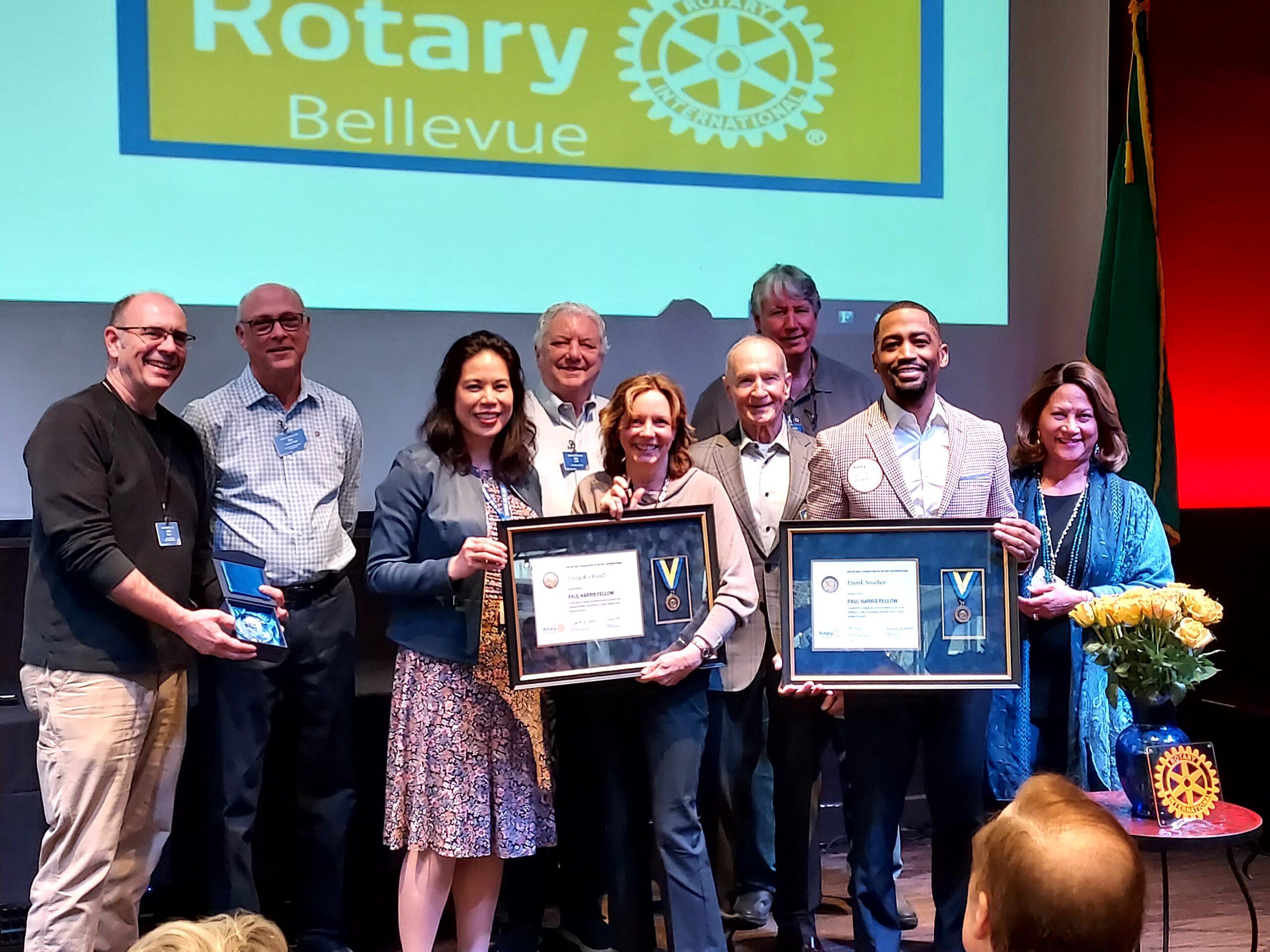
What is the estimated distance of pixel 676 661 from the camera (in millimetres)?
2715

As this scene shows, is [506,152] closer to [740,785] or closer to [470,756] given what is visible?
[470,756]

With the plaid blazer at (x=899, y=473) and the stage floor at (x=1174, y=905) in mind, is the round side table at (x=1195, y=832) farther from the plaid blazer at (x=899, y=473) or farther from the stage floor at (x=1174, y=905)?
the plaid blazer at (x=899, y=473)

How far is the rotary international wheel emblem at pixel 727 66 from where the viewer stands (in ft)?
13.0

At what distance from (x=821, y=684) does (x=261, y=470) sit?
5.04 ft

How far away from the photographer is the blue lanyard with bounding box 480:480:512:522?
2832mm

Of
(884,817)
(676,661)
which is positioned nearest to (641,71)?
(676,661)

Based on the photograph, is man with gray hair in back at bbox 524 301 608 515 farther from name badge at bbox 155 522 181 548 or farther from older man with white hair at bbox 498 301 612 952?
name badge at bbox 155 522 181 548

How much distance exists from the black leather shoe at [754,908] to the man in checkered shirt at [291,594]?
1.13 metres

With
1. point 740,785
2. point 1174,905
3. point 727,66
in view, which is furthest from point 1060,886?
point 727,66

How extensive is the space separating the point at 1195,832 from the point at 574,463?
5.78 feet

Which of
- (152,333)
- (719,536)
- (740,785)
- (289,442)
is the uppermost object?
(152,333)

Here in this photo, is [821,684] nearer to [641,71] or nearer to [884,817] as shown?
[884,817]

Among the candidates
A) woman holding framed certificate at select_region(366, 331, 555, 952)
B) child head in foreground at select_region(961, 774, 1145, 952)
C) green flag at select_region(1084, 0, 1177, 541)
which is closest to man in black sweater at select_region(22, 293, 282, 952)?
woman holding framed certificate at select_region(366, 331, 555, 952)

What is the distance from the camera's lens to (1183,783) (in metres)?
2.53
